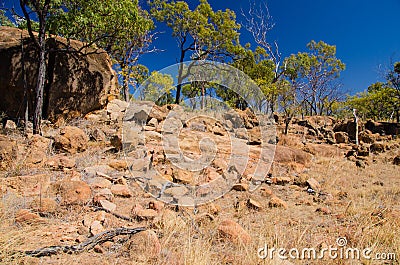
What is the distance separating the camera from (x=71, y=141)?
5.29 meters

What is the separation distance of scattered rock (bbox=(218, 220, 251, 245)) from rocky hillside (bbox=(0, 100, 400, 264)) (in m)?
0.01

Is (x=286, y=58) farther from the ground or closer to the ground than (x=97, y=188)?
farther from the ground

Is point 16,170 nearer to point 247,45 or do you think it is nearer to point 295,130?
point 295,130

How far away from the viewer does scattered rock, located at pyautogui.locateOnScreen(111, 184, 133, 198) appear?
A: 11.5 feet

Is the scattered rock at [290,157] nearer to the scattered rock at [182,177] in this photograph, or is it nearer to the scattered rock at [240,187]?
the scattered rock at [240,187]

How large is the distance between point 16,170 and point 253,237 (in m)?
3.44

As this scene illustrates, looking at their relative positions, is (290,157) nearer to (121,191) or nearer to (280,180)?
(280,180)

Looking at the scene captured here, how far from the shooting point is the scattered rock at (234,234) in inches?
97.8

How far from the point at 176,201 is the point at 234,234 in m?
1.15

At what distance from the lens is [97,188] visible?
138 inches

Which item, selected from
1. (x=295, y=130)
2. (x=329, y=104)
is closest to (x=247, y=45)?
(x=295, y=130)

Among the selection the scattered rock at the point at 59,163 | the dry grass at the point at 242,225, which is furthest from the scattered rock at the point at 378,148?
the scattered rock at the point at 59,163

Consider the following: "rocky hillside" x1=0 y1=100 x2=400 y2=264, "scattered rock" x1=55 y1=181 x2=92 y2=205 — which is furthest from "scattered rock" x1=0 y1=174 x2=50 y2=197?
"scattered rock" x1=55 y1=181 x2=92 y2=205

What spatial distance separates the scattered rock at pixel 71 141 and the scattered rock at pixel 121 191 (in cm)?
213
